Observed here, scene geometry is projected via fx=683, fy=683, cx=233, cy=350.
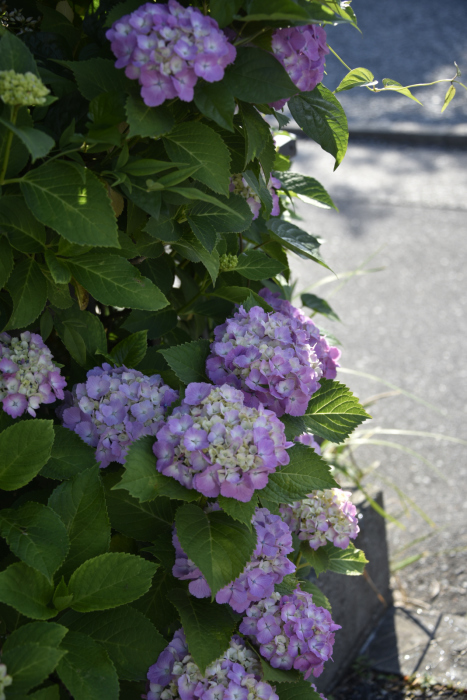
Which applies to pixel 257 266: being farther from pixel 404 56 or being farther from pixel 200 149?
pixel 404 56

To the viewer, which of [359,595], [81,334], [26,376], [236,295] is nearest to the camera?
[26,376]

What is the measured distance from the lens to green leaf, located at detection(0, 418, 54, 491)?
86cm

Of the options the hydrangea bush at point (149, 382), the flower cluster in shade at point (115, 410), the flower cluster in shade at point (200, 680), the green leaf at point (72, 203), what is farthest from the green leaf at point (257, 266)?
the flower cluster in shade at point (200, 680)

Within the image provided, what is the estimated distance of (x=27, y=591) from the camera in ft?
2.67

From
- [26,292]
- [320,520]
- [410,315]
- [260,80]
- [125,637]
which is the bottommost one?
[410,315]

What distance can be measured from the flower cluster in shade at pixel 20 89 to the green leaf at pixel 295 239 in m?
0.54

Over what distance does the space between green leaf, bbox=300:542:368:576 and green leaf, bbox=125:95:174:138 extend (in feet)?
2.36

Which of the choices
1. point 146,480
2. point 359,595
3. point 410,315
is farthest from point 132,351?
point 410,315

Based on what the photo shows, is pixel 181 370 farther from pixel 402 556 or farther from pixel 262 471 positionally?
pixel 402 556

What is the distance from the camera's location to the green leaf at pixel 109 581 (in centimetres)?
83

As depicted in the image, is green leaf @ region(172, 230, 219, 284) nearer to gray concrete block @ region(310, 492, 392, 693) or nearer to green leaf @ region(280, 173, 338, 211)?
green leaf @ region(280, 173, 338, 211)

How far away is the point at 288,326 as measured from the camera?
3.37 feet

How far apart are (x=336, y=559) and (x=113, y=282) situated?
654 mm

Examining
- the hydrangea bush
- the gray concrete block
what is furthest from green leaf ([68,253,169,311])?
the gray concrete block
